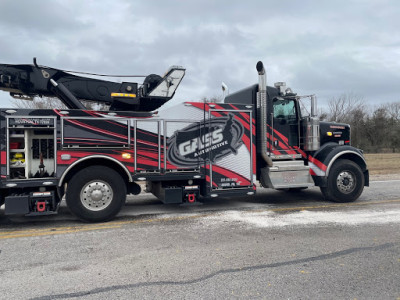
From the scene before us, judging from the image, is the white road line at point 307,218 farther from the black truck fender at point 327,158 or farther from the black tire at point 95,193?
the black tire at point 95,193

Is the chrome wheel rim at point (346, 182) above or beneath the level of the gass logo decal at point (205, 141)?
beneath

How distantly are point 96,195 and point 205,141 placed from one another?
2532 mm

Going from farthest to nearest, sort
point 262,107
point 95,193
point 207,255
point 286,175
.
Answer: point 286,175, point 262,107, point 95,193, point 207,255

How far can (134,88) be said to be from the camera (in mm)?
7555

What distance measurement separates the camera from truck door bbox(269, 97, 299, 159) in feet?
27.2

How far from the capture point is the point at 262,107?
7957mm

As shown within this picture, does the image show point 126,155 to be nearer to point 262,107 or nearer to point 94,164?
point 94,164

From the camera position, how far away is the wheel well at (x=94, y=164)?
6.35 m

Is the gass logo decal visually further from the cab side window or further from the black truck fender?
the black truck fender

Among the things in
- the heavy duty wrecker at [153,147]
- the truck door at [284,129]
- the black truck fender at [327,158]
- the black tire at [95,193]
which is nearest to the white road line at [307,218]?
the heavy duty wrecker at [153,147]

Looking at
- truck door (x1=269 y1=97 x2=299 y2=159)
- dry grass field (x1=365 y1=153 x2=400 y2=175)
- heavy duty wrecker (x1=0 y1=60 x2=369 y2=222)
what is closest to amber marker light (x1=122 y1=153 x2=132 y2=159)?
heavy duty wrecker (x1=0 y1=60 x2=369 y2=222)

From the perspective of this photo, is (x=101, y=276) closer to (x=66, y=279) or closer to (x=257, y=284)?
(x=66, y=279)

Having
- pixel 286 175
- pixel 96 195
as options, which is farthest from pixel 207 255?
pixel 286 175

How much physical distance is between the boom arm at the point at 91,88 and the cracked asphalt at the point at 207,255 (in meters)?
2.51
